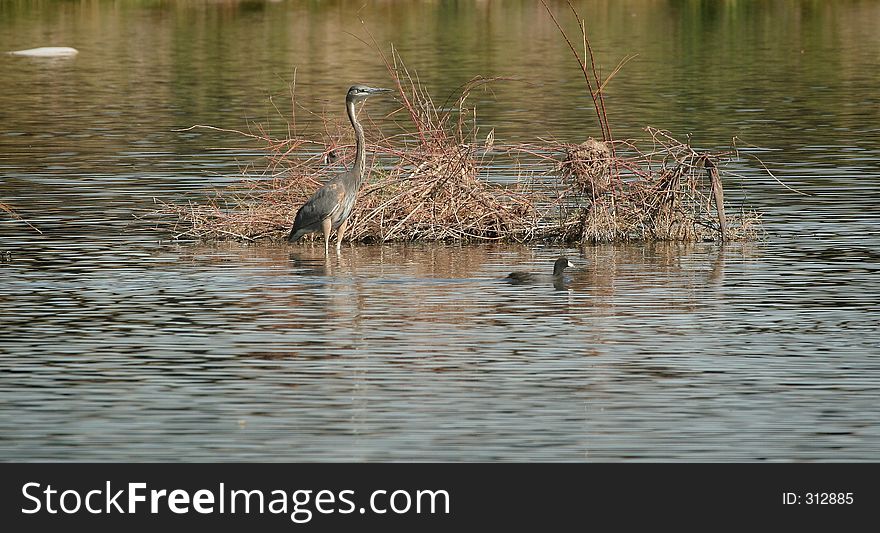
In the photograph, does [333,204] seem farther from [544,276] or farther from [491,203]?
[544,276]

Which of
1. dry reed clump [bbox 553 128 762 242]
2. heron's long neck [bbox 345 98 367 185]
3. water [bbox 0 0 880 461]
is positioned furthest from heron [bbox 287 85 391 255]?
dry reed clump [bbox 553 128 762 242]

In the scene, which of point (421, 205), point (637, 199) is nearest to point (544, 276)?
point (421, 205)

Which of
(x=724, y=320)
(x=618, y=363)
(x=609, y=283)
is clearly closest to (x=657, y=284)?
(x=609, y=283)

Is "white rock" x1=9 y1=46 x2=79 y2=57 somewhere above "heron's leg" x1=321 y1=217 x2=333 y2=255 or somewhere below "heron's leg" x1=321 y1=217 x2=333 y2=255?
above

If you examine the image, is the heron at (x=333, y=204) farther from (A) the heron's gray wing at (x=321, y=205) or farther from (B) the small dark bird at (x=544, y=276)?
(B) the small dark bird at (x=544, y=276)

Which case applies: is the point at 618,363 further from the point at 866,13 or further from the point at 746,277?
the point at 866,13

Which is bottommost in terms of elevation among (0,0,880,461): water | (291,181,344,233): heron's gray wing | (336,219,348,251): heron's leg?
(0,0,880,461): water

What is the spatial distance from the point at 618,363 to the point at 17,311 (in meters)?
5.01

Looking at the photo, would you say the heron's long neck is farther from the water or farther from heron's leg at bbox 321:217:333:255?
the water

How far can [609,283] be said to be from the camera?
17188 millimetres

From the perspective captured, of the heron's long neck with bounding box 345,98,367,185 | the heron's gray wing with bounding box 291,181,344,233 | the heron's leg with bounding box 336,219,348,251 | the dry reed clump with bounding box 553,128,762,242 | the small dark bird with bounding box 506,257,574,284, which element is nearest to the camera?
the small dark bird with bounding box 506,257,574,284

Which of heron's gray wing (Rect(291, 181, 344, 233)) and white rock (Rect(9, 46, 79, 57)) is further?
white rock (Rect(9, 46, 79, 57))

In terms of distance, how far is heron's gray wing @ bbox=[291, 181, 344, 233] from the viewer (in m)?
18.8
